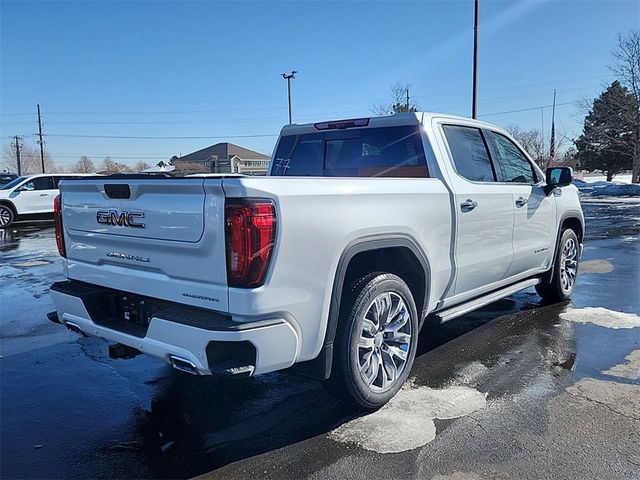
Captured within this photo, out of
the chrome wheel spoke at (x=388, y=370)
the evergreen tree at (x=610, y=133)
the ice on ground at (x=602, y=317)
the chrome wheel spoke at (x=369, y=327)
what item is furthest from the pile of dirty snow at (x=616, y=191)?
the chrome wheel spoke at (x=369, y=327)

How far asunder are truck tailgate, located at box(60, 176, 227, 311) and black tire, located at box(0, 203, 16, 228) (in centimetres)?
1592

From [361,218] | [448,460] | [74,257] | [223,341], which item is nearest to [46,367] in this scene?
[74,257]

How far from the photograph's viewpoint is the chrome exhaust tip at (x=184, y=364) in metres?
2.72

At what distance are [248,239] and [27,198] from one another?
17797mm

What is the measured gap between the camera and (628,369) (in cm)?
414

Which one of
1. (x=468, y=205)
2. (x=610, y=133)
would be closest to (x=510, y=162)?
(x=468, y=205)

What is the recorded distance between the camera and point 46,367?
439cm

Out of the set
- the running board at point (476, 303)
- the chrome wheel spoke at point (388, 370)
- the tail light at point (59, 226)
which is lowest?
the chrome wheel spoke at point (388, 370)

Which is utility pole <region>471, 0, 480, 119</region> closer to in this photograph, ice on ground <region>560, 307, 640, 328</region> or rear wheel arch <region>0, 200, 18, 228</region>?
Answer: ice on ground <region>560, 307, 640, 328</region>

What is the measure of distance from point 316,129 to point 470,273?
1.99 meters

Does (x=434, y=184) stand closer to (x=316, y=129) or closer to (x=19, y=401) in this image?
(x=316, y=129)

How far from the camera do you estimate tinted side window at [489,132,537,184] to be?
503 centimetres

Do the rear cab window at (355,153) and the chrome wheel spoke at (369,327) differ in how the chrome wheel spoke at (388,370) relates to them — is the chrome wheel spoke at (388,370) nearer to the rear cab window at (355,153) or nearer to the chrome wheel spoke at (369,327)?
the chrome wheel spoke at (369,327)

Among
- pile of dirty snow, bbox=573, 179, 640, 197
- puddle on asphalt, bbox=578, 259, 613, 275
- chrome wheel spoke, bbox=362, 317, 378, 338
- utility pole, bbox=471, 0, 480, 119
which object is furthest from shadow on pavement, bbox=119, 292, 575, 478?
pile of dirty snow, bbox=573, 179, 640, 197
